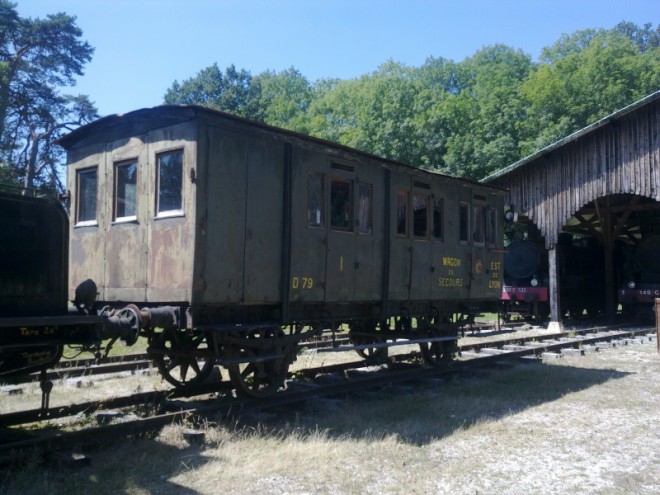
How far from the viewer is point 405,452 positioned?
20.1 ft

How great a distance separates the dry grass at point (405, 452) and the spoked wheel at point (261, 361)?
1.42 ft

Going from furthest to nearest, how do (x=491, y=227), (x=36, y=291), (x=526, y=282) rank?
(x=526, y=282) → (x=491, y=227) → (x=36, y=291)

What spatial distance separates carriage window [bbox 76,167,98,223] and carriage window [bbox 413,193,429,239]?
4886mm

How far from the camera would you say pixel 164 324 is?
6.78 meters

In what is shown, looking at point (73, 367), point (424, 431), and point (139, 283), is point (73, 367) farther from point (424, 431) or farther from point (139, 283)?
point (424, 431)

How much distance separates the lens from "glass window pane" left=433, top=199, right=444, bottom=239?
1054 centimetres

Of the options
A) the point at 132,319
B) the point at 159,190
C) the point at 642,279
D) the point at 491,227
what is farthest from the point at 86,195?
the point at 642,279

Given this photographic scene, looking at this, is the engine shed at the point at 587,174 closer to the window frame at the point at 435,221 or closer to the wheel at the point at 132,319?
the window frame at the point at 435,221

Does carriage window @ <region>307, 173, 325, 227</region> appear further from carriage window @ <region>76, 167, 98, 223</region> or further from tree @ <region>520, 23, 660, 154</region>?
tree @ <region>520, 23, 660, 154</region>

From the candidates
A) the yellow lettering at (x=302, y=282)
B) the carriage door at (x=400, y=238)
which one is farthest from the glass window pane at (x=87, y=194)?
the carriage door at (x=400, y=238)

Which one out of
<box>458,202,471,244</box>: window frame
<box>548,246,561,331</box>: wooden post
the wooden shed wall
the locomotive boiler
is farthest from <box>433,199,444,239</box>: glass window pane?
the locomotive boiler

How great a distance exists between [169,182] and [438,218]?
5.13 meters

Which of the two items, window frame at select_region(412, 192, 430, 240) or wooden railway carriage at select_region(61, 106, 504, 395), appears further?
window frame at select_region(412, 192, 430, 240)

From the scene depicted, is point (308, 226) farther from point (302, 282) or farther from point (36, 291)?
point (36, 291)
